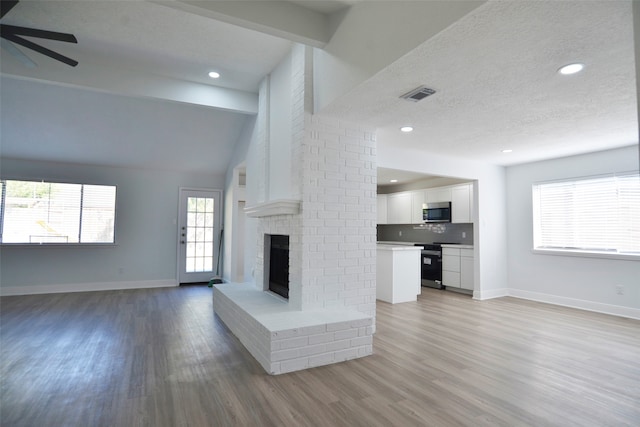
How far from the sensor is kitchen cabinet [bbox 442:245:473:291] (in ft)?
19.5

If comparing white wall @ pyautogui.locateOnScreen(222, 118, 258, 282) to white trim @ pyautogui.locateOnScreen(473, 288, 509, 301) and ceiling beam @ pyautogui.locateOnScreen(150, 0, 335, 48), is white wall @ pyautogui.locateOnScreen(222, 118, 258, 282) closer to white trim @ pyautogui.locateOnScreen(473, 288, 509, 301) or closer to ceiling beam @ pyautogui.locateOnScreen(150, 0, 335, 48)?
ceiling beam @ pyautogui.locateOnScreen(150, 0, 335, 48)

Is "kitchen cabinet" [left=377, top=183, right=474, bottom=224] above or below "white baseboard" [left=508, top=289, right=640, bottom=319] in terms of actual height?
above

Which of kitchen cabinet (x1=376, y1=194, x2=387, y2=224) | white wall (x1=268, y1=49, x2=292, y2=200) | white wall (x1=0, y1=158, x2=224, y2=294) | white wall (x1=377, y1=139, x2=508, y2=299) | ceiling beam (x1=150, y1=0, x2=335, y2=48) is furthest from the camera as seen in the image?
kitchen cabinet (x1=376, y1=194, x2=387, y2=224)

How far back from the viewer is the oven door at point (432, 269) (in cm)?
655

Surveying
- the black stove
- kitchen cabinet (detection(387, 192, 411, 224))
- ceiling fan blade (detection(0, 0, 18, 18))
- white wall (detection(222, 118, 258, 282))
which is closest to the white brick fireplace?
white wall (detection(222, 118, 258, 282))

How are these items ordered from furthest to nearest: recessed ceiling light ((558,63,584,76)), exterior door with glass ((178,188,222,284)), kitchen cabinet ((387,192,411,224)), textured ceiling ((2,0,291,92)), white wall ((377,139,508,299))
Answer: kitchen cabinet ((387,192,411,224)) < exterior door with glass ((178,188,222,284)) < white wall ((377,139,508,299)) < textured ceiling ((2,0,291,92)) < recessed ceiling light ((558,63,584,76))

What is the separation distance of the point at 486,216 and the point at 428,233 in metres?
1.78

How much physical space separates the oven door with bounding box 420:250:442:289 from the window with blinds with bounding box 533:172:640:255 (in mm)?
1704

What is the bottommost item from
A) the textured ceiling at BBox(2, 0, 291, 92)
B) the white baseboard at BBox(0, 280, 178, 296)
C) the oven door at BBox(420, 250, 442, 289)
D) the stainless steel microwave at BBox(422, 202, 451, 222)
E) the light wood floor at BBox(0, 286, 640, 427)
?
the light wood floor at BBox(0, 286, 640, 427)

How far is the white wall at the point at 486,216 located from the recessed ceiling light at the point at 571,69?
2.67 m

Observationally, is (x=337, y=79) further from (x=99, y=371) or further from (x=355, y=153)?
(x=99, y=371)

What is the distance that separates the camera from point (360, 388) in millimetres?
2393

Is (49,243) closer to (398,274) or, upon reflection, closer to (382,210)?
(398,274)

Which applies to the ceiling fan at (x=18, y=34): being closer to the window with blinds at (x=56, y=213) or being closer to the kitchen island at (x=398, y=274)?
the window with blinds at (x=56, y=213)
